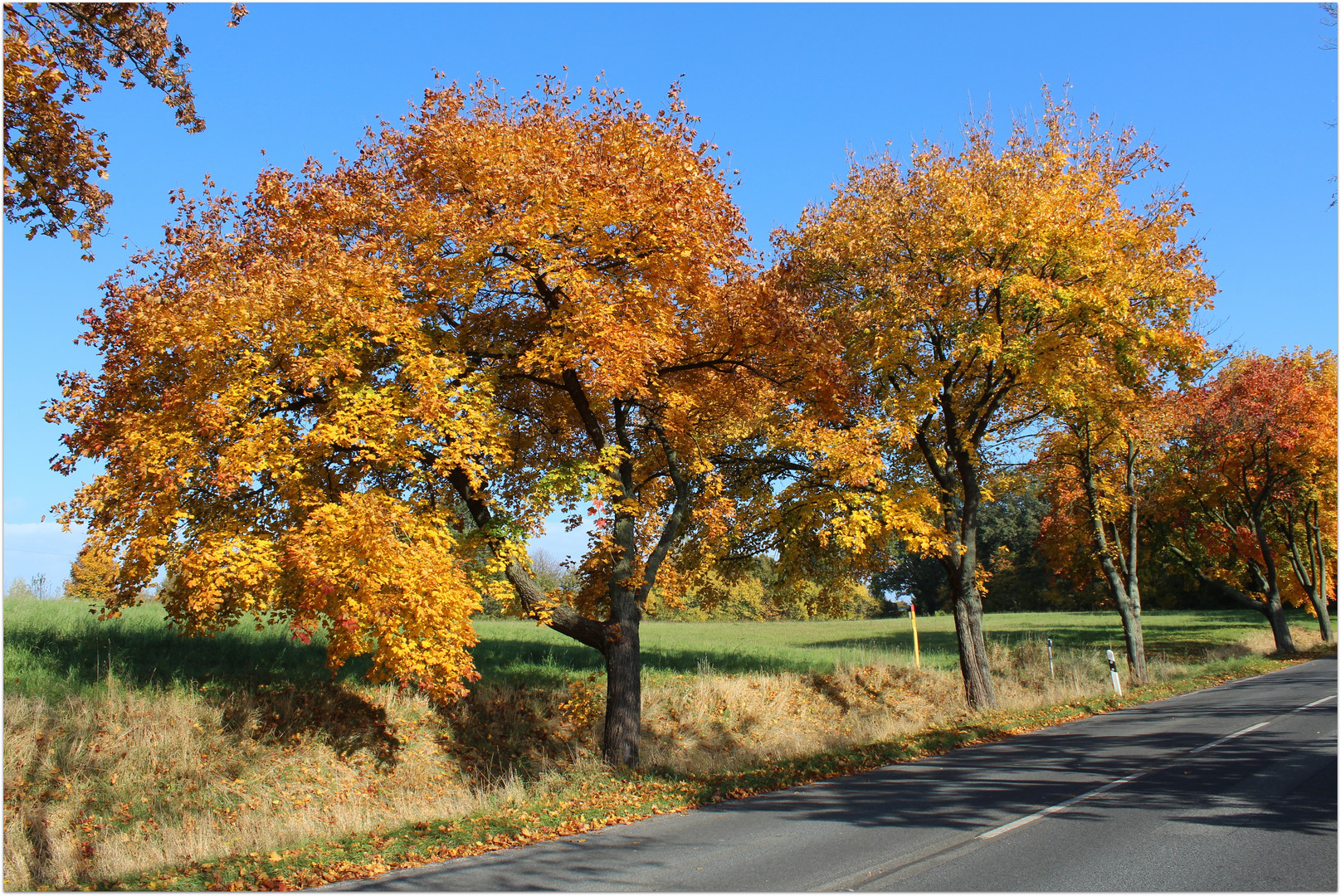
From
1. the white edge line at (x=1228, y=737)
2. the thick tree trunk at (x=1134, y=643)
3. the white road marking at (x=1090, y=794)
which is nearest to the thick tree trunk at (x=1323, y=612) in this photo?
the thick tree trunk at (x=1134, y=643)

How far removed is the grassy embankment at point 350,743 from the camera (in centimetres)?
919

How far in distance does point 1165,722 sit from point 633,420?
11.4 m

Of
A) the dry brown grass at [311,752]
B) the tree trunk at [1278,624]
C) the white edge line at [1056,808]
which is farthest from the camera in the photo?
the tree trunk at [1278,624]

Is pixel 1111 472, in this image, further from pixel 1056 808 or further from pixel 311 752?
pixel 311 752

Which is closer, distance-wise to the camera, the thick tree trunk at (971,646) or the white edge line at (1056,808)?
the white edge line at (1056,808)

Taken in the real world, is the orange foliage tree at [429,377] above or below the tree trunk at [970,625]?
above

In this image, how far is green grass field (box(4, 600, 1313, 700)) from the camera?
14.1m

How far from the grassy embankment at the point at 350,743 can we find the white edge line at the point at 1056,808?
352 centimetres

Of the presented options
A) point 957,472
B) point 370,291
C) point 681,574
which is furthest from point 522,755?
point 957,472

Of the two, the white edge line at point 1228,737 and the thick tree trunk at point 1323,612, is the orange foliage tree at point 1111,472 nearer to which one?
the white edge line at point 1228,737

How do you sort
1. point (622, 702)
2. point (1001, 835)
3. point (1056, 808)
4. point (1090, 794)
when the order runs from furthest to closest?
point (622, 702) < point (1090, 794) < point (1056, 808) < point (1001, 835)

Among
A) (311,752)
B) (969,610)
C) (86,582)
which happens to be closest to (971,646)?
(969,610)

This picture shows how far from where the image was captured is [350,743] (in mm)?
13969

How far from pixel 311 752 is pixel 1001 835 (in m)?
11.0
